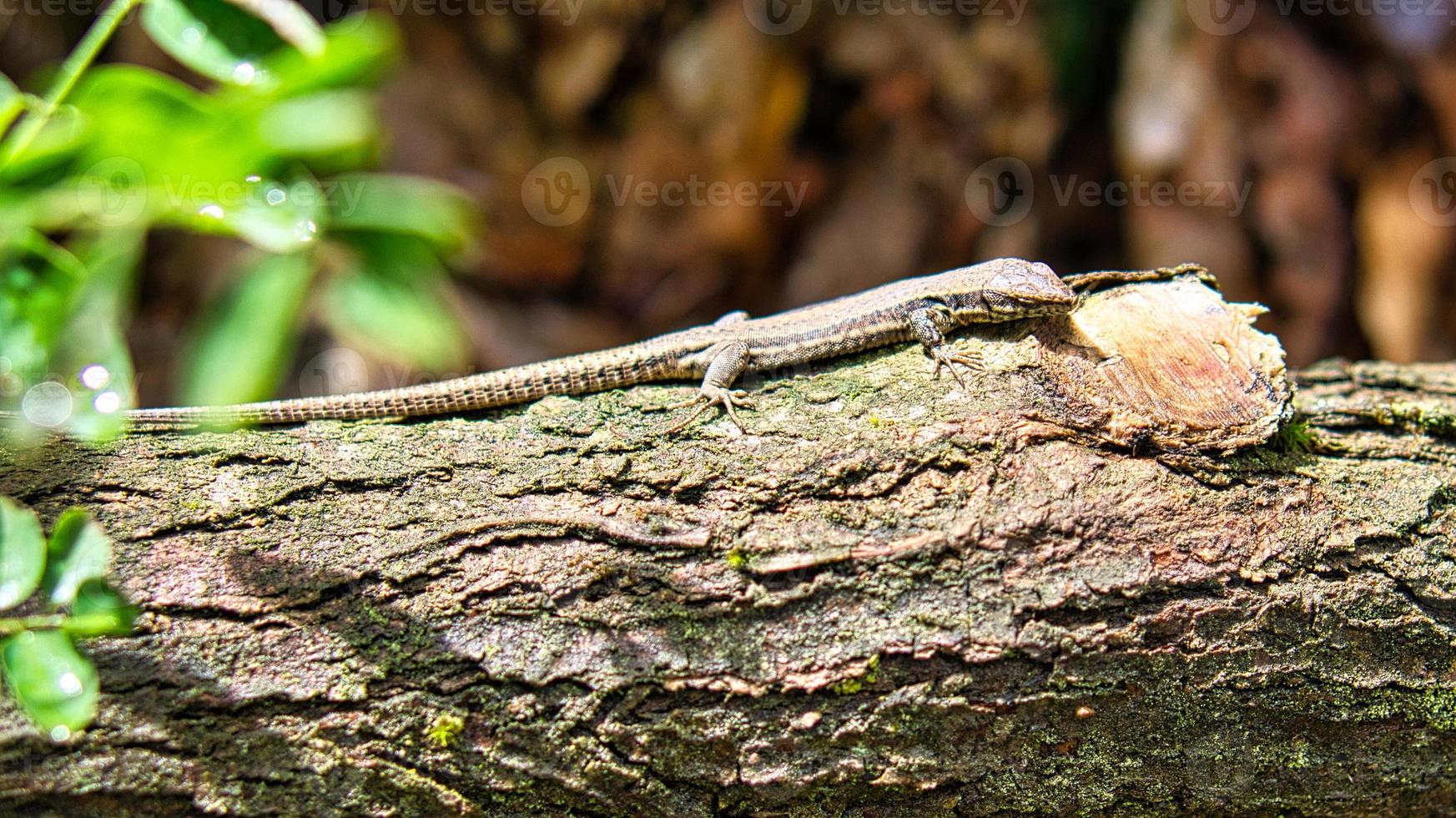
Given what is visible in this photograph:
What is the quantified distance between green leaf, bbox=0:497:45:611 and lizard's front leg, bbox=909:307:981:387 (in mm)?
2962

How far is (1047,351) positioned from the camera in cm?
370

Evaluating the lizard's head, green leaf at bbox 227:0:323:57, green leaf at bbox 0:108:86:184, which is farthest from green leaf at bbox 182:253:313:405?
the lizard's head

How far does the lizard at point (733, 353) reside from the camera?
3.82 meters

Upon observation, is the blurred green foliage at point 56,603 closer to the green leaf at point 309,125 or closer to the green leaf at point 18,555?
the green leaf at point 18,555

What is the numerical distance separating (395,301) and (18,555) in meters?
1.03

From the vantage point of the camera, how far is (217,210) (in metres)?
2.37

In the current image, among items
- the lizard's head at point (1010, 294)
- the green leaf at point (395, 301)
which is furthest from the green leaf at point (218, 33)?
the lizard's head at point (1010, 294)

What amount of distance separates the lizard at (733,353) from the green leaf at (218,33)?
1.29 m

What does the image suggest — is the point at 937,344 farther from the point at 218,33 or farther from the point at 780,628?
the point at 218,33

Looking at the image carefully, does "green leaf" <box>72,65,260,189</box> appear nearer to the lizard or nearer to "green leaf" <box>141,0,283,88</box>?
"green leaf" <box>141,0,283,88</box>

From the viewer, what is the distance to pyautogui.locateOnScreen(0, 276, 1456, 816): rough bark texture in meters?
2.81

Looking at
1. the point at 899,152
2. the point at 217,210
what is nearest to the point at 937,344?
the point at 217,210

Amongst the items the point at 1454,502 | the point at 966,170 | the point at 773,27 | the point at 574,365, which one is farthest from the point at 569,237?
the point at 1454,502

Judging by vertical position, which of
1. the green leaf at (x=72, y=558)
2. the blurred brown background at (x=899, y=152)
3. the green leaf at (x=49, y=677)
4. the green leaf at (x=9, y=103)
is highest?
the blurred brown background at (x=899, y=152)
